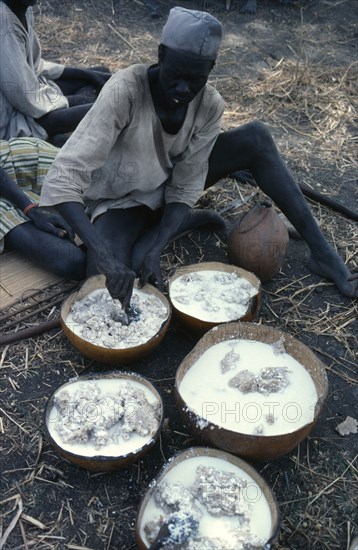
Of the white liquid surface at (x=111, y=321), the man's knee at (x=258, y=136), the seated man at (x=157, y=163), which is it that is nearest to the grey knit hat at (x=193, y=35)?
the seated man at (x=157, y=163)

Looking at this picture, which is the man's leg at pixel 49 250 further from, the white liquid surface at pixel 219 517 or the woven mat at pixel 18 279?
the white liquid surface at pixel 219 517

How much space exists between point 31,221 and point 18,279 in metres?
0.30

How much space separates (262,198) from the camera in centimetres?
383

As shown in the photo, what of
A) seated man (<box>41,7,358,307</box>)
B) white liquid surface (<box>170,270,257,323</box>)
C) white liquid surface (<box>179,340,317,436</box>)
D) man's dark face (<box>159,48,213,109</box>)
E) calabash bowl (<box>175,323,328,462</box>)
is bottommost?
white liquid surface (<box>170,270,257,323</box>)

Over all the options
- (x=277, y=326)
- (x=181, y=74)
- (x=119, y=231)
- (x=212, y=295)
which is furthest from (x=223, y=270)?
(x=181, y=74)

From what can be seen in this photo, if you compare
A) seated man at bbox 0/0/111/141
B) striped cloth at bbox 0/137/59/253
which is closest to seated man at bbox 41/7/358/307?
striped cloth at bbox 0/137/59/253

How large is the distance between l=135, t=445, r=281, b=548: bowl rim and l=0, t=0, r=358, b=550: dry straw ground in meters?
0.23

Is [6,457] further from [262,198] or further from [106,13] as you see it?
[106,13]

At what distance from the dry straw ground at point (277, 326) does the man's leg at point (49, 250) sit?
12 cm

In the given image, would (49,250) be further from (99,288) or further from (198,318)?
(198,318)

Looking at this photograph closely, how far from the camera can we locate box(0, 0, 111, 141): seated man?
328cm

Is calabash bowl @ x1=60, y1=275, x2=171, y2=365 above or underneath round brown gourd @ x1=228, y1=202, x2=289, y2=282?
underneath

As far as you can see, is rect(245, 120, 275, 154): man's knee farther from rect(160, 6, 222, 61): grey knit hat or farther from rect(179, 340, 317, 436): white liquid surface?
rect(179, 340, 317, 436): white liquid surface

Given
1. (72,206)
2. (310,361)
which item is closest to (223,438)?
(310,361)
